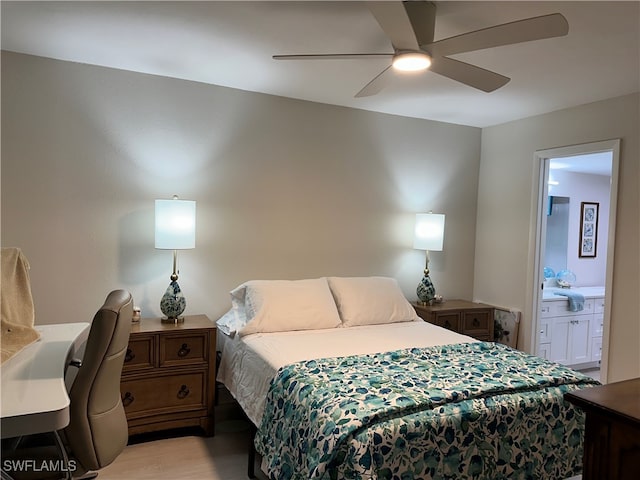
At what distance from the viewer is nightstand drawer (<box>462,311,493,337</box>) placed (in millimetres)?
3945

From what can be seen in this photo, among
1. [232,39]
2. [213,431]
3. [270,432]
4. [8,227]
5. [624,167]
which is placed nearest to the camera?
[270,432]

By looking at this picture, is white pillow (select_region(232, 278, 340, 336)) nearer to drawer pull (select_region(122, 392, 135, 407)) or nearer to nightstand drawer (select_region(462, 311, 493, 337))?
drawer pull (select_region(122, 392, 135, 407))

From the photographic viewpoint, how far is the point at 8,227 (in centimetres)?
280

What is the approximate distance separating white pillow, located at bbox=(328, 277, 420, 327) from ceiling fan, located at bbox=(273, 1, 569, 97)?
164 cm

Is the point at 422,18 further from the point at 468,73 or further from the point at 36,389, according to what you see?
the point at 36,389

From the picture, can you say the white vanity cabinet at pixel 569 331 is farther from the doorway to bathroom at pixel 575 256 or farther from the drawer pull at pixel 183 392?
the drawer pull at pixel 183 392

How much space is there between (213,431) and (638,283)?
121 inches

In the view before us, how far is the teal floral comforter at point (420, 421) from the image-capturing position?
172 cm

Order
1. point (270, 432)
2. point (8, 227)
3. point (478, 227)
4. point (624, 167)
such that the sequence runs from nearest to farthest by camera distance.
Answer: point (270, 432) → point (8, 227) → point (624, 167) → point (478, 227)

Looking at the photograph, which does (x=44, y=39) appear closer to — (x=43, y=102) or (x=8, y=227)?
(x=43, y=102)

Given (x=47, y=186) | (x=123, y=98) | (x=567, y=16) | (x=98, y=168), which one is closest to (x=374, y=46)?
(x=567, y=16)

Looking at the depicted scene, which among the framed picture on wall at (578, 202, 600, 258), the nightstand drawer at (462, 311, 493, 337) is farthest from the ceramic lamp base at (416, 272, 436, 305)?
the framed picture on wall at (578, 202, 600, 258)

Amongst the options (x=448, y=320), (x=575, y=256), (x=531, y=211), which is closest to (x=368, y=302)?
(x=448, y=320)

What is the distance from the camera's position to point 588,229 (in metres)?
5.40
